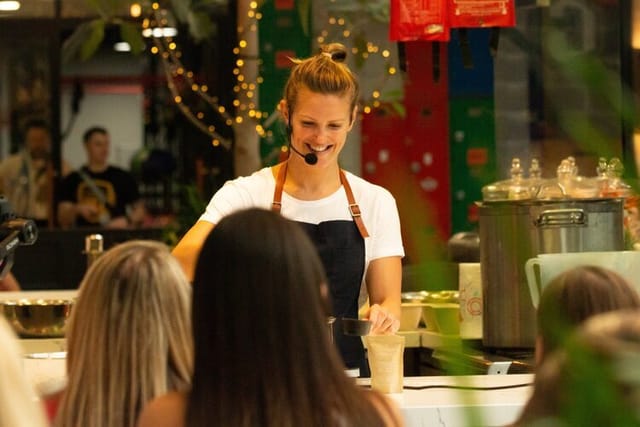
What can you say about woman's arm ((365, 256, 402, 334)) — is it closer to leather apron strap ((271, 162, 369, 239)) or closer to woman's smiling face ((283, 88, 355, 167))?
leather apron strap ((271, 162, 369, 239))

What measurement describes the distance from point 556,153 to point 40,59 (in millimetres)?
3525

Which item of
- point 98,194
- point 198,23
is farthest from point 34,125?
point 198,23

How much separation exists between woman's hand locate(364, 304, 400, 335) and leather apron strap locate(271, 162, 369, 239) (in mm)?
402

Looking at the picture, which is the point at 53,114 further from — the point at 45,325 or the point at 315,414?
the point at 315,414

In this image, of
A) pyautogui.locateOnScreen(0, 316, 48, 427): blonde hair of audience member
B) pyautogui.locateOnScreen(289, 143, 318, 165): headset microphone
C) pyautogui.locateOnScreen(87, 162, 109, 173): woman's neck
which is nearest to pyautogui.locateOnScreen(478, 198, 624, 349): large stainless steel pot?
pyautogui.locateOnScreen(289, 143, 318, 165): headset microphone

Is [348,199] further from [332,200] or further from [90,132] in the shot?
[90,132]

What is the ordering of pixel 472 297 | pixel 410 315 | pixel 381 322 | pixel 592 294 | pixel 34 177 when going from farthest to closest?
pixel 34 177 → pixel 410 315 → pixel 472 297 → pixel 381 322 → pixel 592 294

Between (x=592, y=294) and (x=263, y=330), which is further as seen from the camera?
(x=592, y=294)

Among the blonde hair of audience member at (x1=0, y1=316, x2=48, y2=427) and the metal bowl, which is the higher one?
the blonde hair of audience member at (x1=0, y1=316, x2=48, y2=427)

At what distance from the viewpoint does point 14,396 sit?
1252mm

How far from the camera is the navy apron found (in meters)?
3.39

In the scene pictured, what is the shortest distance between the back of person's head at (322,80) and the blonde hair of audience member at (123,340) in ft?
3.97

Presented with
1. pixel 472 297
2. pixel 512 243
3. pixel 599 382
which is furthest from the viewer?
pixel 472 297

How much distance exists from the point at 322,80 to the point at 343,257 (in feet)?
1.49
